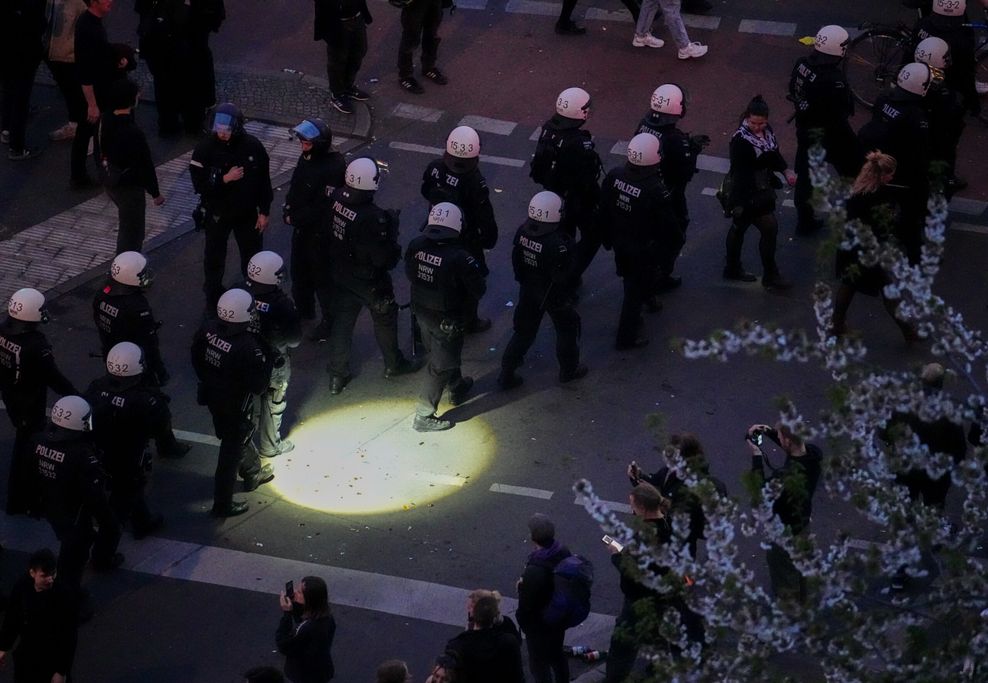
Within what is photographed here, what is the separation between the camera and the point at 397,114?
15.8 m

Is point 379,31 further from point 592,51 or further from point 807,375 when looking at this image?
point 807,375

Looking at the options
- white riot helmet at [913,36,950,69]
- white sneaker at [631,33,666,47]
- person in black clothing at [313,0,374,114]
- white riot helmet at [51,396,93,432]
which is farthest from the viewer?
white sneaker at [631,33,666,47]

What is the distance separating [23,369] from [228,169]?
2.63 m

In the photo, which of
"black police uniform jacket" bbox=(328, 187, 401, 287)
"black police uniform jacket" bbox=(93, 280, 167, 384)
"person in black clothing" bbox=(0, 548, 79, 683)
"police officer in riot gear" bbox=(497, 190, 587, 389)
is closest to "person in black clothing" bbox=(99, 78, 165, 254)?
"black police uniform jacket" bbox=(93, 280, 167, 384)

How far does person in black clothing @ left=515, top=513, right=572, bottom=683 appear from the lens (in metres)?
8.70

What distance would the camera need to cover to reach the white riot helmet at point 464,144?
1188cm

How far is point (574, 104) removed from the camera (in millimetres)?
12289

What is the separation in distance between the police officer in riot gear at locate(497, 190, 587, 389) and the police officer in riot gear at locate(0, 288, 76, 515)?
3.36m

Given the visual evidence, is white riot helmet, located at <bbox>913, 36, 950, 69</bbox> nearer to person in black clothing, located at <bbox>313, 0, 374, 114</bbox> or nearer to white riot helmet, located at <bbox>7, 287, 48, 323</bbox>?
person in black clothing, located at <bbox>313, 0, 374, 114</bbox>

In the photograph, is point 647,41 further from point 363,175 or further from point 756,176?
point 363,175

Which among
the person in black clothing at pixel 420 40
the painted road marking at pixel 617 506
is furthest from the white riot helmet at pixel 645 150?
the person in black clothing at pixel 420 40

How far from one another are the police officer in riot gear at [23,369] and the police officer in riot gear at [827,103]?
6303 mm

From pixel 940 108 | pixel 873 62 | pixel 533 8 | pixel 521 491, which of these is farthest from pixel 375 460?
pixel 533 8

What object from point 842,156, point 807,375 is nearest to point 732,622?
point 807,375
